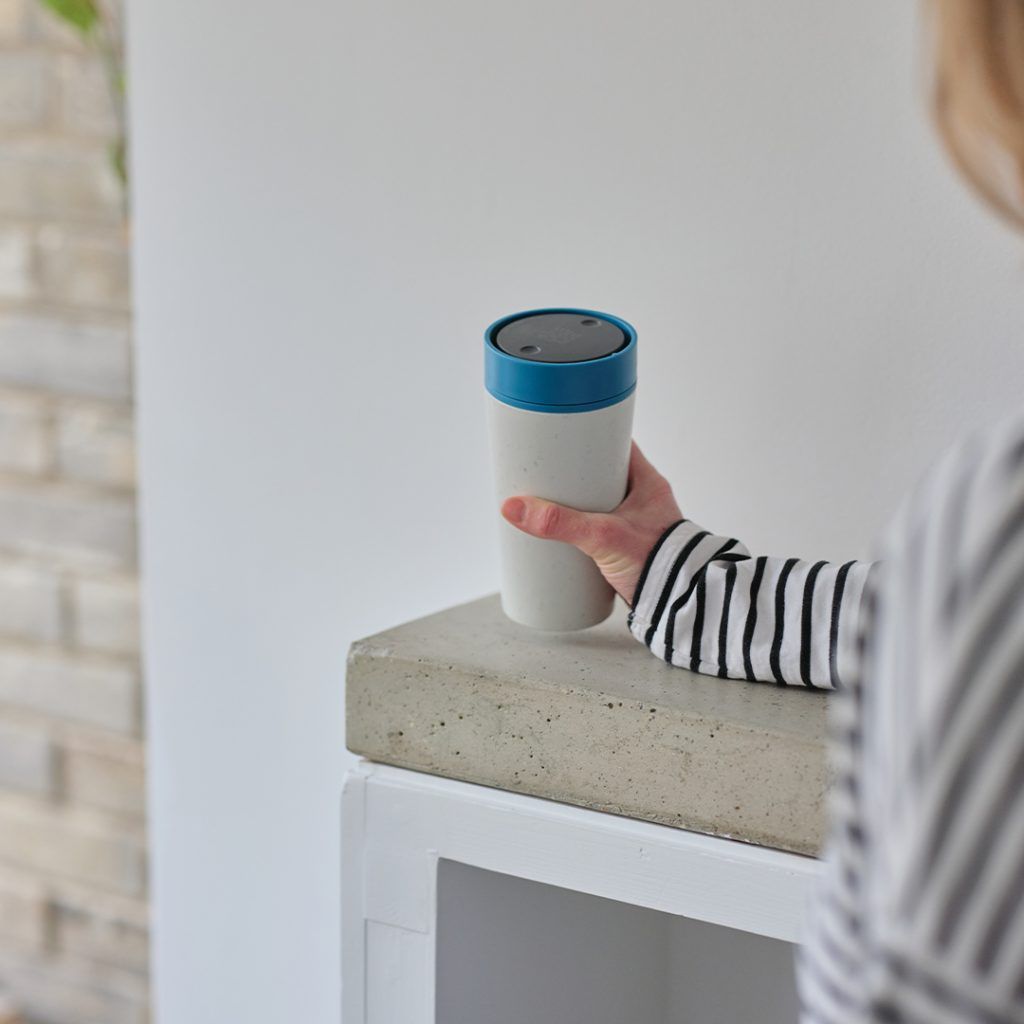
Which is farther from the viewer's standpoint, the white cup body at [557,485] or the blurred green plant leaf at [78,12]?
the blurred green plant leaf at [78,12]

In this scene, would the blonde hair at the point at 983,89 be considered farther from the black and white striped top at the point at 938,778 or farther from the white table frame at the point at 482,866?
the white table frame at the point at 482,866

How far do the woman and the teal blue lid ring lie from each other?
0.96 ft

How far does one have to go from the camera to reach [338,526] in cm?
100

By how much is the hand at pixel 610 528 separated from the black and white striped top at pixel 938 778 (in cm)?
33

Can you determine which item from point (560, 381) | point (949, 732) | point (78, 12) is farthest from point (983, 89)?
point (78, 12)

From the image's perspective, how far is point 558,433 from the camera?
0.67m

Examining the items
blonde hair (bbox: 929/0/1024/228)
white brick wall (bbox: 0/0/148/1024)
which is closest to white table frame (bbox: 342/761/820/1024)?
blonde hair (bbox: 929/0/1024/228)

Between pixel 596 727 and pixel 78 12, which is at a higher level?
pixel 78 12

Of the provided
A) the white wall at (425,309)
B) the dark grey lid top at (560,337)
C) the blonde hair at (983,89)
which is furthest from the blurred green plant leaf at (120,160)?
the blonde hair at (983,89)

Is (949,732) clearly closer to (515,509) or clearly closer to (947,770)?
(947,770)

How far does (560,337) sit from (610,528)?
0.34 feet

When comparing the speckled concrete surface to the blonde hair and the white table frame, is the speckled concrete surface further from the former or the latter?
the blonde hair

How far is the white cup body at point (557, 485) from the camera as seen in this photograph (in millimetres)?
669

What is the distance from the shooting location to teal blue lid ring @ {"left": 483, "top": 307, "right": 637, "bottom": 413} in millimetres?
651
